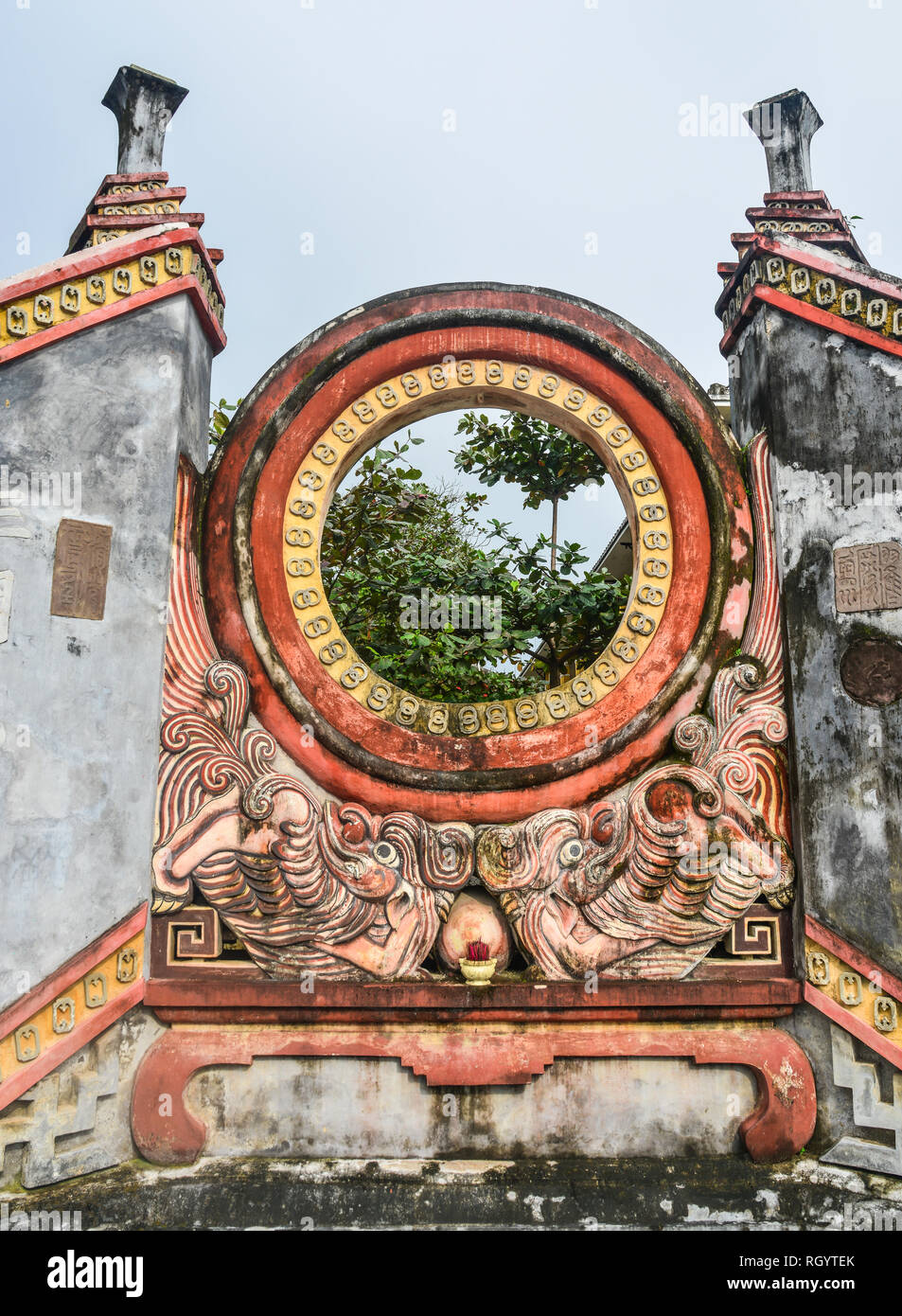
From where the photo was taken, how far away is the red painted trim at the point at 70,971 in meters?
4.54

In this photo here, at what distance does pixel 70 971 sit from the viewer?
466 centimetres

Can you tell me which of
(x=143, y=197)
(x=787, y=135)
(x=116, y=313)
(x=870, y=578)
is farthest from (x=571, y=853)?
(x=787, y=135)

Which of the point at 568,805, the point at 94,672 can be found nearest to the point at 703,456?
the point at 568,805

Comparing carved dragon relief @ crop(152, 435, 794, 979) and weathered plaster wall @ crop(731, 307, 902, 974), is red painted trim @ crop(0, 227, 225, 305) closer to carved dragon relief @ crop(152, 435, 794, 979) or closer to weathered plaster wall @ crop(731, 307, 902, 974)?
carved dragon relief @ crop(152, 435, 794, 979)

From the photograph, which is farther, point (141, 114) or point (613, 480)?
point (141, 114)

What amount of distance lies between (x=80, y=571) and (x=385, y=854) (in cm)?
205

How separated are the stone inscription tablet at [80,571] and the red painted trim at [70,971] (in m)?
1.47

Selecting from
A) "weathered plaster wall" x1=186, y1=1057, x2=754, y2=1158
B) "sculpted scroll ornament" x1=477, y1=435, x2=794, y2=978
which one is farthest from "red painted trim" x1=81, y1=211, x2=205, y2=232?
"weathered plaster wall" x1=186, y1=1057, x2=754, y2=1158

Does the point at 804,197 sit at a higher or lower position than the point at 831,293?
higher

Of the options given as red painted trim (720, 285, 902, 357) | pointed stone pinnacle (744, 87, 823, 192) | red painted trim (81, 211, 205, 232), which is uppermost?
pointed stone pinnacle (744, 87, 823, 192)

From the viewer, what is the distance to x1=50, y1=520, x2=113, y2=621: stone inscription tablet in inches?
198

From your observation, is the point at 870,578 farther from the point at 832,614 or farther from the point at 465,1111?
the point at 465,1111

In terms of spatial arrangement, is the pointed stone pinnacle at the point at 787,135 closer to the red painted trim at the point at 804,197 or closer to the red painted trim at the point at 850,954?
the red painted trim at the point at 804,197

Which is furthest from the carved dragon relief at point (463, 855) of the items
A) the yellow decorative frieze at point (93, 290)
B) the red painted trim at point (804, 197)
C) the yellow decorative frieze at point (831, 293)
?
the red painted trim at point (804, 197)
